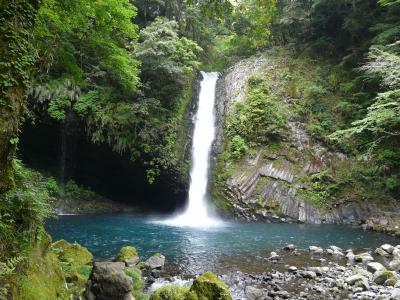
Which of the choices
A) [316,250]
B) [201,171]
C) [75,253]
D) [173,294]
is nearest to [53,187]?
Result: [201,171]

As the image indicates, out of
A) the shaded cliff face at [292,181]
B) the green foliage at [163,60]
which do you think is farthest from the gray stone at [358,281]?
the green foliage at [163,60]

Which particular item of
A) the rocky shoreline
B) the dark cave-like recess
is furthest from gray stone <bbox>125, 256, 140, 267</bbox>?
the dark cave-like recess

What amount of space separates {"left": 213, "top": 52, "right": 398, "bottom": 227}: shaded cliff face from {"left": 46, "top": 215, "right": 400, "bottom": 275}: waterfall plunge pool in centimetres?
108

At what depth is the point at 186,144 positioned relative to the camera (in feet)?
66.1

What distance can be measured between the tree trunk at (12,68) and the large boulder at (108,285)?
8.38 ft

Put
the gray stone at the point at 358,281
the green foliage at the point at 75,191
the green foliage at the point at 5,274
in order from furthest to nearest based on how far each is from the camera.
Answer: the green foliage at the point at 75,191
the gray stone at the point at 358,281
the green foliage at the point at 5,274

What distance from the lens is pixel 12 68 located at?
375 cm

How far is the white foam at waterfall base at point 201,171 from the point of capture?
17.6 metres

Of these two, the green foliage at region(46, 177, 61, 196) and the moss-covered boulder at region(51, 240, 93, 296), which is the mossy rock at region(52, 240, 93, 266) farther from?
the green foliage at region(46, 177, 61, 196)

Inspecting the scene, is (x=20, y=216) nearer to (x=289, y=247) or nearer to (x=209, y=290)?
(x=209, y=290)

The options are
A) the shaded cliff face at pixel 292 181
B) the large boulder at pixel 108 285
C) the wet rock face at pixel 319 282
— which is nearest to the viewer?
the large boulder at pixel 108 285

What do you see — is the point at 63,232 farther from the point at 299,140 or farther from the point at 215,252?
the point at 299,140

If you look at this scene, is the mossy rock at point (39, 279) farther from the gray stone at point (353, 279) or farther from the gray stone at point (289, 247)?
the gray stone at point (289, 247)

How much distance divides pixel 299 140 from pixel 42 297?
17199mm
